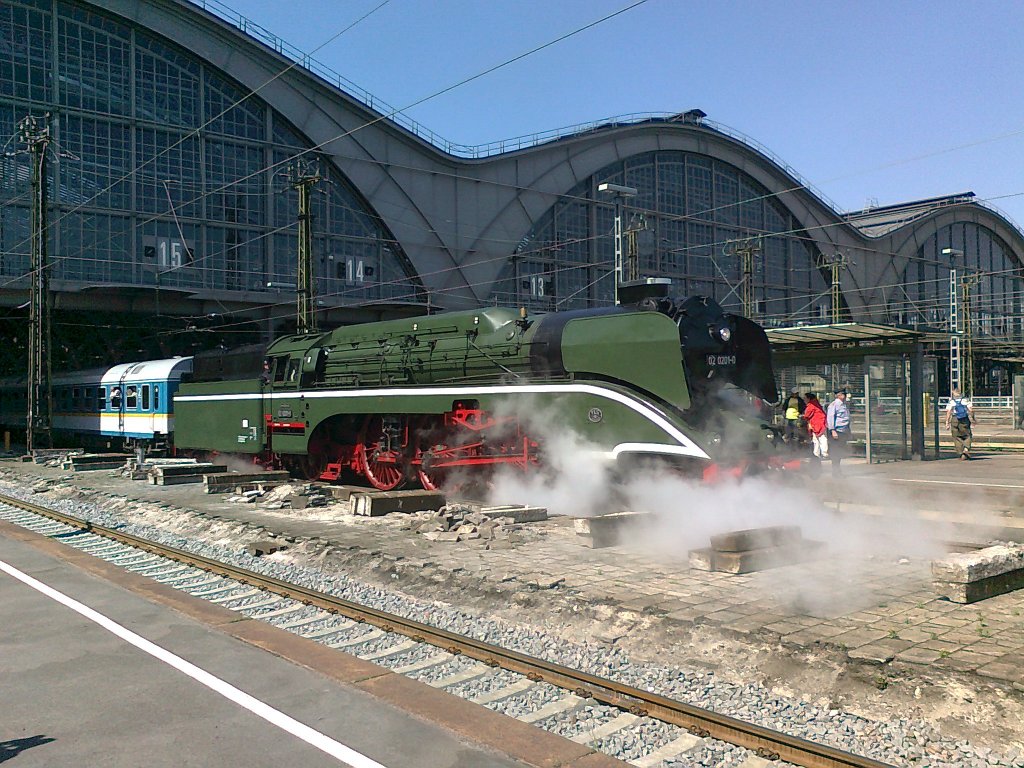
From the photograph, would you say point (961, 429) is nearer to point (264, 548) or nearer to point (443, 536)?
point (443, 536)

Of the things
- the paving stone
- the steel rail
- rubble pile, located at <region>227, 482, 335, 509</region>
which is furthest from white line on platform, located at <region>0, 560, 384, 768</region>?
rubble pile, located at <region>227, 482, 335, 509</region>

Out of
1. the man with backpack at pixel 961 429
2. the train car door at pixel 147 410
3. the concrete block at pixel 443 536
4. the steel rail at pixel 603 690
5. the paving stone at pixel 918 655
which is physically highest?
the train car door at pixel 147 410

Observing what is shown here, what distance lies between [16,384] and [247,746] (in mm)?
39019

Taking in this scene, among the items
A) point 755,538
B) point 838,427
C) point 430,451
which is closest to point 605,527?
point 755,538

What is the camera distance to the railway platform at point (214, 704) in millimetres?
4535

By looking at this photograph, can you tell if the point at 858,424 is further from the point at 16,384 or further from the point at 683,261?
the point at 683,261

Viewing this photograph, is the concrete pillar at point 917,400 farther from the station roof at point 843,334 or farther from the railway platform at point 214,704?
the railway platform at point 214,704

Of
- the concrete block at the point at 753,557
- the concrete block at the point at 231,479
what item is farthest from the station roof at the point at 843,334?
the concrete block at the point at 231,479

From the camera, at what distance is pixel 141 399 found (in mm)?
26906

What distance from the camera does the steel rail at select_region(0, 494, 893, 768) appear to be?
444 cm

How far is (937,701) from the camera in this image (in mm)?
5004

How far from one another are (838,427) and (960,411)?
5.67m

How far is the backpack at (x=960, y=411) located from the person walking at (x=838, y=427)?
4.48m

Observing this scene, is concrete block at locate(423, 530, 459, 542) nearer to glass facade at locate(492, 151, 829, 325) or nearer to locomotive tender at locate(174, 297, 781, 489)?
locomotive tender at locate(174, 297, 781, 489)
